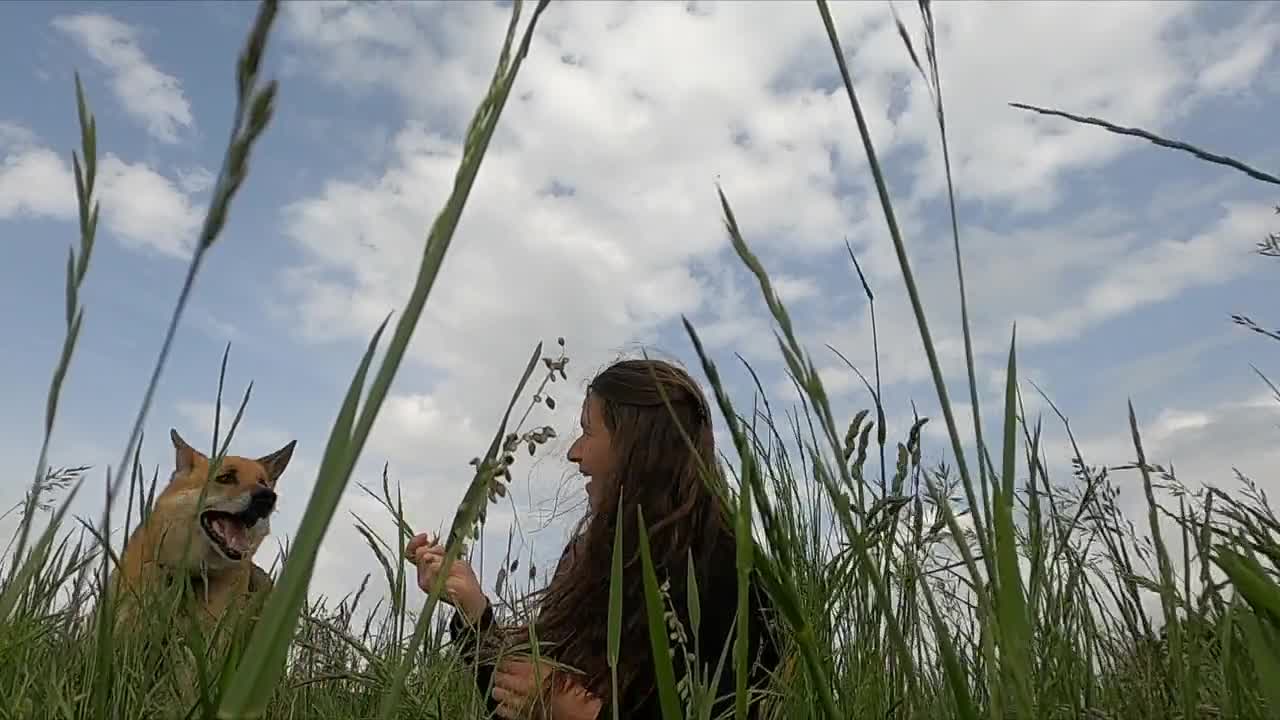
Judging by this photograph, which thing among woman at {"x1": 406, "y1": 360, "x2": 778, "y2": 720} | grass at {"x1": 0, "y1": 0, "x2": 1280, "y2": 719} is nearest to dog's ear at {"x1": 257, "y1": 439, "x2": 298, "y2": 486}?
woman at {"x1": 406, "y1": 360, "x2": 778, "y2": 720}

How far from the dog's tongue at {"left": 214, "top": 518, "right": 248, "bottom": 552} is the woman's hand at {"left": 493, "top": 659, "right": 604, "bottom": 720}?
4686 mm

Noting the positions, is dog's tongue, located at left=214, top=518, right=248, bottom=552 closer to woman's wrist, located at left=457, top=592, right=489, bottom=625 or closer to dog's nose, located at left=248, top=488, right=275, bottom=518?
dog's nose, located at left=248, top=488, right=275, bottom=518

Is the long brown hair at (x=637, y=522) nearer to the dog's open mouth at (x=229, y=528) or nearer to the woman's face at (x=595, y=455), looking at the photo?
the woman's face at (x=595, y=455)

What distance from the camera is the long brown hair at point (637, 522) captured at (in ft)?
9.83

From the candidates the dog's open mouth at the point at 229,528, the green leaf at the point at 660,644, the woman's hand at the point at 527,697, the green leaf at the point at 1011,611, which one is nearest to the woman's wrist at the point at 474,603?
the woman's hand at the point at 527,697

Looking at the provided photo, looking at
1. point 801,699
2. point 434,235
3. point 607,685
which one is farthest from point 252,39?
point 607,685

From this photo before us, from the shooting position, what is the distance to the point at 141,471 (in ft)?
3.44

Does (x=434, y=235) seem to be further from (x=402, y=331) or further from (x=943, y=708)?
(x=943, y=708)

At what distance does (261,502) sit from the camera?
720 cm

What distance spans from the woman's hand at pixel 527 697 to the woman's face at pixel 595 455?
683 mm

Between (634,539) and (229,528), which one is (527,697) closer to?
(634,539)

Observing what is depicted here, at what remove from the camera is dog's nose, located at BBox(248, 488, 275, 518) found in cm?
711

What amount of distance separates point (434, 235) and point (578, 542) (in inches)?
125

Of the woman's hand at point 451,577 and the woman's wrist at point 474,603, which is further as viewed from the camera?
the woman's wrist at point 474,603
